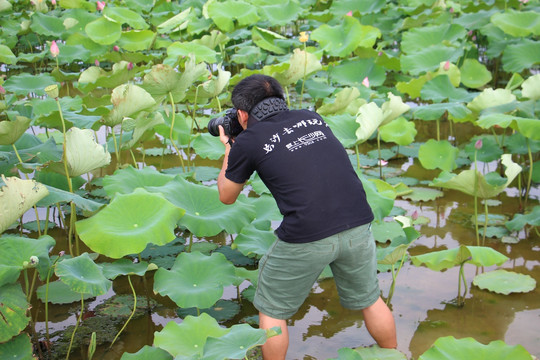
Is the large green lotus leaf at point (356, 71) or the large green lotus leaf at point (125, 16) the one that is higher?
the large green lotus leaf at point (356, 71)

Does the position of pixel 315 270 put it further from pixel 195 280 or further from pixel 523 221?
pixel 523 221

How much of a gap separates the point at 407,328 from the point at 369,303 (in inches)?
18.6

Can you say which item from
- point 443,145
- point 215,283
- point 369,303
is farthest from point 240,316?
point 443,145

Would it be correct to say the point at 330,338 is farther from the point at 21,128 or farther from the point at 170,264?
the point at 21,128

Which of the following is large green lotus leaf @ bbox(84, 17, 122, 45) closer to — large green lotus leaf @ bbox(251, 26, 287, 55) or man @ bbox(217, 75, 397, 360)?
large green lotus leaf @ bbox(251, 26, 287, 55)

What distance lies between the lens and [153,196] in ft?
8.12

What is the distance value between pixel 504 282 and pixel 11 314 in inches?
78.0

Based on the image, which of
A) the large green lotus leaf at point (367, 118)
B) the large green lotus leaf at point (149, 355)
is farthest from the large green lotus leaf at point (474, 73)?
the large green lotus leaf at point (149, 355)

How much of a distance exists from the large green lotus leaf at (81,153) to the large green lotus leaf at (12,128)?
0.92 ft

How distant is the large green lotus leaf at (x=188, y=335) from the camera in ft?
6.62

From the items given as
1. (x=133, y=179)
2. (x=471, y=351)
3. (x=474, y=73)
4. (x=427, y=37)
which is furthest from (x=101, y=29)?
(x=471, y=351)

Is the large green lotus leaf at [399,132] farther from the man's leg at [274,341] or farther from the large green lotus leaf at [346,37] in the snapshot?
the man's leg at [274,341]

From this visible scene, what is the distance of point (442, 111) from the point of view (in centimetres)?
370

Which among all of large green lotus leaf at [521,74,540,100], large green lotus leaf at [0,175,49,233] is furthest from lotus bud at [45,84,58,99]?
large green lotus leaf at [521,74,540,100]
